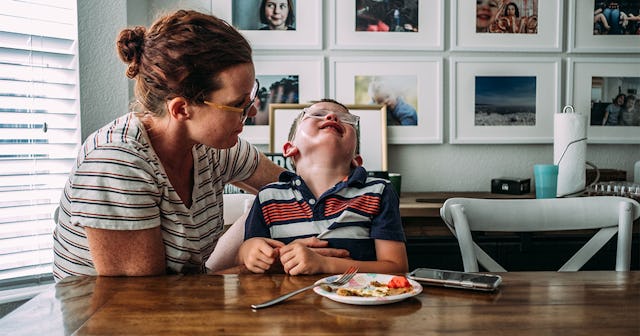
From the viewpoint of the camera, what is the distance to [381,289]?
1.00 metres

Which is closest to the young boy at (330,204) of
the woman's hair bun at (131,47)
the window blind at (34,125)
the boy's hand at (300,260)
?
the boy's hand at (300,260)

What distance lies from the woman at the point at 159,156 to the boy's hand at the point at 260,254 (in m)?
0.15

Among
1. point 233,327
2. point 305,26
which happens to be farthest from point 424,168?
point 233,327

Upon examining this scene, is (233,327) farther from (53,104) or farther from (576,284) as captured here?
(53,104)

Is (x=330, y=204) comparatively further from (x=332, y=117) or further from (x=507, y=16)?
(x=507, y=16)

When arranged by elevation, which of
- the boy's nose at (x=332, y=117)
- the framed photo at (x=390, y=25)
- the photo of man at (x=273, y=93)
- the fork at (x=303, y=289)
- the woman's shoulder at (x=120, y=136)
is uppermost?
the framed photo at (x=390, y=25)

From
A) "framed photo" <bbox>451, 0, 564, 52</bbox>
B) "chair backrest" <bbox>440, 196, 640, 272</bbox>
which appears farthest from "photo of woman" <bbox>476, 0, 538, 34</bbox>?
"chair backrest" <bbox>440, 196, 640, 272</bbox>

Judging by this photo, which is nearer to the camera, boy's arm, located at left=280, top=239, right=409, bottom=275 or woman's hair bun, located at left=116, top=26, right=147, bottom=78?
boy's arm, located at left=280, top=239, right=409, bottom=275

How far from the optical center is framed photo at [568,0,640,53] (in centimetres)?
271

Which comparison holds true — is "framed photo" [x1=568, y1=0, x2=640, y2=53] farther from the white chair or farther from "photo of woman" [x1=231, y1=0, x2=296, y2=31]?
the white chair

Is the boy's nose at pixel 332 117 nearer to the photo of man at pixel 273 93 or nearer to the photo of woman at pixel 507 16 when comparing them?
the photo of man at pixel 273 93

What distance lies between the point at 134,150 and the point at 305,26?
5.17 feet

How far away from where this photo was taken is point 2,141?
6.37 feet

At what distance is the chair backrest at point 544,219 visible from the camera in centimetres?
143
